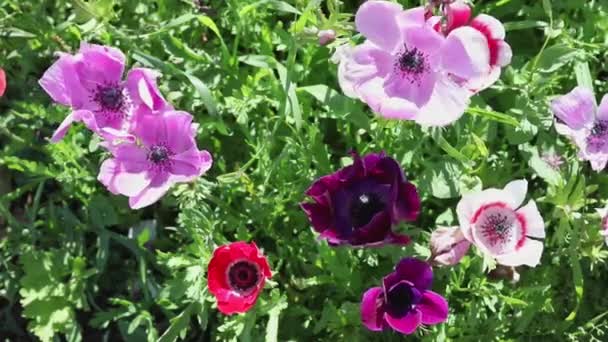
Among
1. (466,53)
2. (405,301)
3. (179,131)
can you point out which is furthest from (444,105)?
(179,131)

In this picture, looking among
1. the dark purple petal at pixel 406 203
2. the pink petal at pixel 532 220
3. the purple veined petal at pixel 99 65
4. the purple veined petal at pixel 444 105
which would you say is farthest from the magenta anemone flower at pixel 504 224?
the purple veined petal at pixel 99 65

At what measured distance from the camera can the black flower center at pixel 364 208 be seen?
1.78 meters

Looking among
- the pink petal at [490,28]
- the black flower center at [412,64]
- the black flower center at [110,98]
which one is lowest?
the black flower center at [110,98]

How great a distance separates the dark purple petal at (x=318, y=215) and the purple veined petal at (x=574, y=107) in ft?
1.90

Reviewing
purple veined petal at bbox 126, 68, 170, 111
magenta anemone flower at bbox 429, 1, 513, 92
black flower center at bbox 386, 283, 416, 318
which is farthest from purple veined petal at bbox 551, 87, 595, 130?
purple veined petal at bbox 126, 68, 170, 111

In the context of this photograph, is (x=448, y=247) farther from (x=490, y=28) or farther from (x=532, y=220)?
(x=490, y=28)

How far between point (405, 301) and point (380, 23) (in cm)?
58

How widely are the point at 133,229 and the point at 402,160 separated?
0.87 m

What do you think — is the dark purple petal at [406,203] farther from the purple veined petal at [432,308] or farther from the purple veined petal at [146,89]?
the purple veined petal at [146,89]

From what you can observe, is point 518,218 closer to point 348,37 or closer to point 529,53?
point 348,37

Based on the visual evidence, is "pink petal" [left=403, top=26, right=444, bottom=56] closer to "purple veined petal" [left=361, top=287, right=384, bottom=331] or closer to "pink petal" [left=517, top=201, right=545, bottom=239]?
"pink petal" [left=517, top=201, right=545, bottom=239]

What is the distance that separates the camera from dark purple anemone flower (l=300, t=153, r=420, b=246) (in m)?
1.71

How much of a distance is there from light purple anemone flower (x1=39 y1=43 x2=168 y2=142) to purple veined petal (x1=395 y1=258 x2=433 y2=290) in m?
0.60

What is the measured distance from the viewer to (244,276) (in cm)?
193
